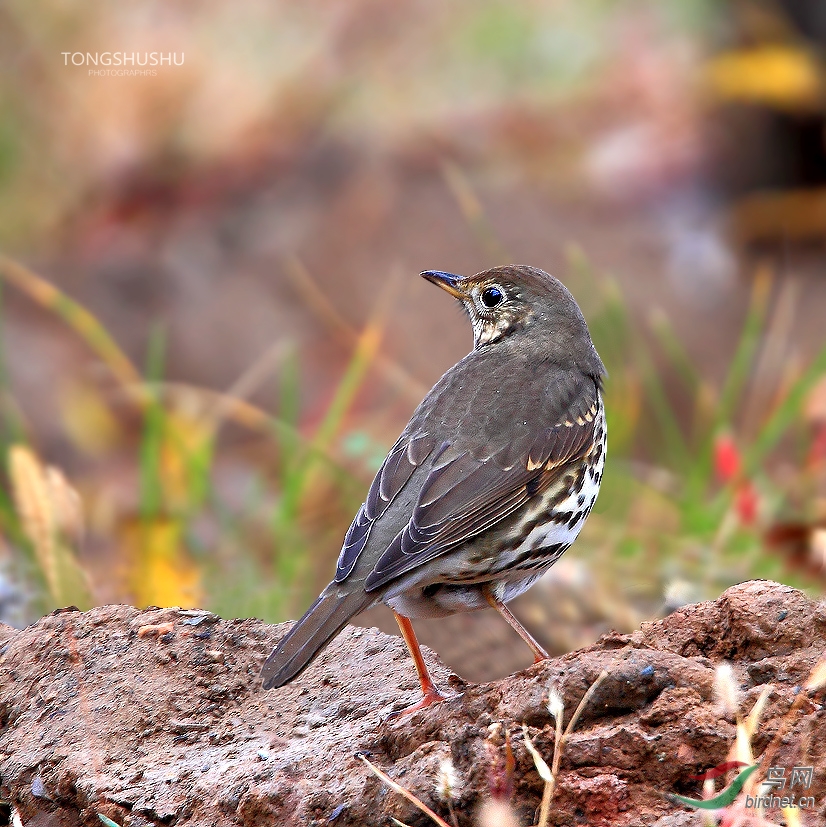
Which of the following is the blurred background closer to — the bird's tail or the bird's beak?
the bird's beak

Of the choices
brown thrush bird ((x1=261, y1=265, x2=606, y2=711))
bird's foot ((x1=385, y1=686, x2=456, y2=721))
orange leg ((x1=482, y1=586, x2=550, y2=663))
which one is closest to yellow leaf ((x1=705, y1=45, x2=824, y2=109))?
brown thrush bird ((x1=261, y1=265, x2=606, y2=711))

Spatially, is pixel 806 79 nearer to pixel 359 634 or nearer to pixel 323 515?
pixel 323 515

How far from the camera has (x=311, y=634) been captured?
329cm

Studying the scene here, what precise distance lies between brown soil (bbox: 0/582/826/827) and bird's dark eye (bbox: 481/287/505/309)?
119 cm

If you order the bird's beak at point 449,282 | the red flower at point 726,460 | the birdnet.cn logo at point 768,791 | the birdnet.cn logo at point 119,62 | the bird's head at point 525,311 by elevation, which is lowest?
the red flower at point 726,460

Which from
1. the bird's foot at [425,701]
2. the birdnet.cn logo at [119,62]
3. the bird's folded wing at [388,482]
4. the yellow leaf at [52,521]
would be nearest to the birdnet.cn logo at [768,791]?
the bird's foot at [425,701]

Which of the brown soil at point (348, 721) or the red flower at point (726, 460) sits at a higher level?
the brown soil at point (348, 721)

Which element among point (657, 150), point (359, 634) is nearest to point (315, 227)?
point (657, 150)

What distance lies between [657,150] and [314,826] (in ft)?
34.1

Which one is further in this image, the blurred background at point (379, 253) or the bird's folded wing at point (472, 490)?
the blurred background at point (379, 253)

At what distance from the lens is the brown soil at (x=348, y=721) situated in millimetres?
2871

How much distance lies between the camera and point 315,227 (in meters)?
10.8

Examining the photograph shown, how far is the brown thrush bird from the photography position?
354 cm

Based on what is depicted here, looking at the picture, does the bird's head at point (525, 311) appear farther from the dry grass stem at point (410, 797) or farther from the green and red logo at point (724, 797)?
the green and red logo at point (724, 797)
